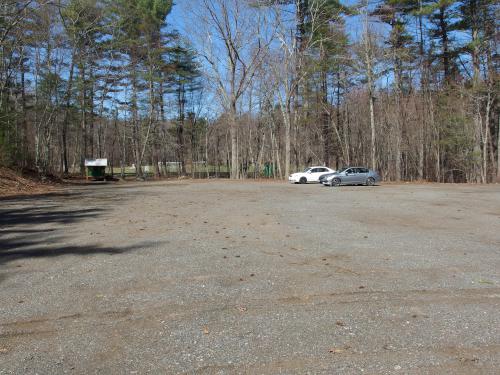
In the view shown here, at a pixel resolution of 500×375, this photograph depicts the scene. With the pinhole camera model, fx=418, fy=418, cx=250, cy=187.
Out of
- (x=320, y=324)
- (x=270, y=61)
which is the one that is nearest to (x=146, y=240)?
(x=320, y=324)

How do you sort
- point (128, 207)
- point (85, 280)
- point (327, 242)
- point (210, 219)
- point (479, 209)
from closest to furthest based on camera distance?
point (85, 280)
point (327, 242)
point (210, 219)
point (479, 209)
point (128, 207)

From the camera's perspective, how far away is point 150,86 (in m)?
47.8

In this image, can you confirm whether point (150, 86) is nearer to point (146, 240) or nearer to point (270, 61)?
point (270, 61)

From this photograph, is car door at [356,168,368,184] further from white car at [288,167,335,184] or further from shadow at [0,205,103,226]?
shadow at [0,205,103,226]

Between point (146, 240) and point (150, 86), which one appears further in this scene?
point (150, 86)

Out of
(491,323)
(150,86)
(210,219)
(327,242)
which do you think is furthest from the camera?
(150,86)

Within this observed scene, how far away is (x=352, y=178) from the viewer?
29.9 metres

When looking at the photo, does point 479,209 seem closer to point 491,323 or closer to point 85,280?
point 491,323

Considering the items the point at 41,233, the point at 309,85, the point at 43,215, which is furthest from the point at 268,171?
the point at 41,233

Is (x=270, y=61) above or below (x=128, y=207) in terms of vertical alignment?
above

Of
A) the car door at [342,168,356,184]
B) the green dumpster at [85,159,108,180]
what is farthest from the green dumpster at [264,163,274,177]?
the car door at [342,168,356,184]

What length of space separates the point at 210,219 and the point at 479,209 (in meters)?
9.56

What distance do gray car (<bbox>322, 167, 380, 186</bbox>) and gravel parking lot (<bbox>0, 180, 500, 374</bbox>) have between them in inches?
753

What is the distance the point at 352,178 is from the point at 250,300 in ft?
85.0
